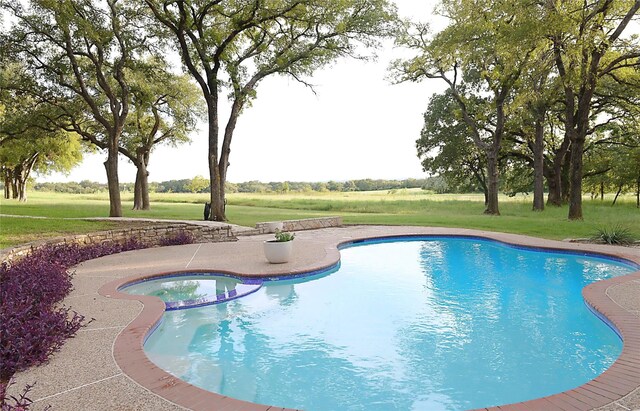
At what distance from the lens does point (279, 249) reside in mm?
8820

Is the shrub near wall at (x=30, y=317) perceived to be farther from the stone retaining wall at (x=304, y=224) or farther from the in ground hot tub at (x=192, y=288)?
the stone retaining wall at (x=304, y=224)

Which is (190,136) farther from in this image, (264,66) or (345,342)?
(345,342)

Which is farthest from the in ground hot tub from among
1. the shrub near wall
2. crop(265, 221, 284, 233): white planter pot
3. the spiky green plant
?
the spiky green plant

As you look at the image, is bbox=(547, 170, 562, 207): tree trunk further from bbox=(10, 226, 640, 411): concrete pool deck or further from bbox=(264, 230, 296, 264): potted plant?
bbox=(264, 230, 296, 264): potted plant

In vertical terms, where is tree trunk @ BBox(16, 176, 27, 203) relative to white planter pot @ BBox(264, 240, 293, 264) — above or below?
above

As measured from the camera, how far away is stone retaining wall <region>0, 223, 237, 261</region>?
31.5ft

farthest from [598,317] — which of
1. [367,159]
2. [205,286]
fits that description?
[367,159]

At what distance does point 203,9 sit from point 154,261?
10154mm

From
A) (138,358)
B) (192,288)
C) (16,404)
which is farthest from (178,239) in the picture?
→ (16,404)

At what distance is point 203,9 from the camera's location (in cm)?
1504

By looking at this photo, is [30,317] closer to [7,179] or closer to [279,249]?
[279,249]

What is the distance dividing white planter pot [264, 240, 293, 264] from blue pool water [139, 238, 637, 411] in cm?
100

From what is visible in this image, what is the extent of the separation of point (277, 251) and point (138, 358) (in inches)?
197

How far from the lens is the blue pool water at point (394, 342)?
3.82 metres
